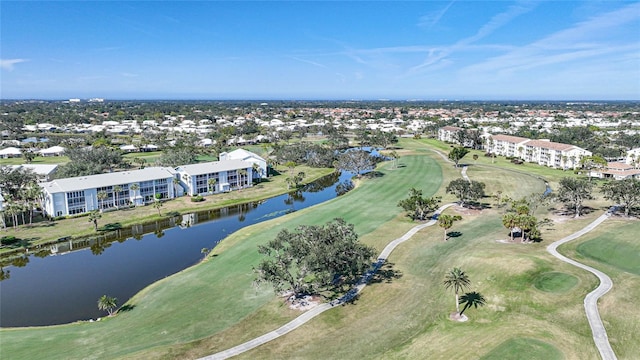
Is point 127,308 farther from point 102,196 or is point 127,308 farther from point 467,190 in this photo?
point 467,190

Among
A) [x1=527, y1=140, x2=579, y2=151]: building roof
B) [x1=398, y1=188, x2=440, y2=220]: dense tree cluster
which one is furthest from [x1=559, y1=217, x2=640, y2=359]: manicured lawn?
[x1=527, y1=140, x2=579, y2=151]: building roof

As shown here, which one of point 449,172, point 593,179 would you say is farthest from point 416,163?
point 593,179

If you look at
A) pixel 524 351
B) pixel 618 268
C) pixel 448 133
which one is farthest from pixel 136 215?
pixel 448 133

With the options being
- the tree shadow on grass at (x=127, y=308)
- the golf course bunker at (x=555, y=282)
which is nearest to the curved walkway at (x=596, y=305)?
the golf course bunker at (x=555, y=282)

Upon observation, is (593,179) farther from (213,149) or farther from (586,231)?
(213,149)

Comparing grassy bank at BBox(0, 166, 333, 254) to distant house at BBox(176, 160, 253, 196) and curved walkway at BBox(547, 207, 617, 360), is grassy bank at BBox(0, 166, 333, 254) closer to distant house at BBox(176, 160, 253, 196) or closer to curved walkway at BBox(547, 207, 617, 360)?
distant house at BBox(176, 160, 253, 196)

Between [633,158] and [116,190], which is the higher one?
[633,158]

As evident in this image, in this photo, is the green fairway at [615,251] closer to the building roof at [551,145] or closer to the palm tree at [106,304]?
the palm tree at [106,304]
